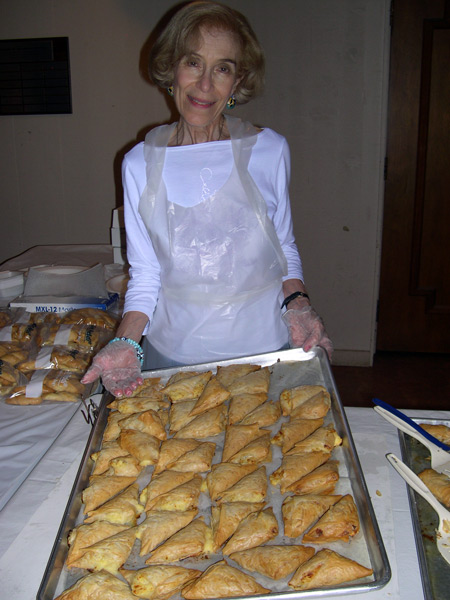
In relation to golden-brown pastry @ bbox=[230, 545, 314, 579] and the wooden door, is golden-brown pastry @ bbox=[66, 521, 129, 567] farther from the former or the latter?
the wooden door

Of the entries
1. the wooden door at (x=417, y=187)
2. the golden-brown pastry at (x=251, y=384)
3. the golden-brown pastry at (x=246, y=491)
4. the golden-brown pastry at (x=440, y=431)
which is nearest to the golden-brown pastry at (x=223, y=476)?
the golden-brown pastry at (x=246, y=491)

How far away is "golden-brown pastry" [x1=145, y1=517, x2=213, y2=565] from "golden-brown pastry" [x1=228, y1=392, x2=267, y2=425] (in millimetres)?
314

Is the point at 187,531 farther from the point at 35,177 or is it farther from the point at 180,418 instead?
the point at 35,177

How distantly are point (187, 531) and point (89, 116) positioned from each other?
2900 mm

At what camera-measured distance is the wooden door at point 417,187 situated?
2977 mm

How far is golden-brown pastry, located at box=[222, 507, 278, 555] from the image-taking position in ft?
2.93

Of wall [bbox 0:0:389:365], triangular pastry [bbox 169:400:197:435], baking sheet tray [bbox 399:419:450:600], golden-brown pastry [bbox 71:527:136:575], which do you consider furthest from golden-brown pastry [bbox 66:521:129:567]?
wall [bbox 0:0:389:365]

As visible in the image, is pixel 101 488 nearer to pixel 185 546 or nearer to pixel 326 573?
pixel 185 546

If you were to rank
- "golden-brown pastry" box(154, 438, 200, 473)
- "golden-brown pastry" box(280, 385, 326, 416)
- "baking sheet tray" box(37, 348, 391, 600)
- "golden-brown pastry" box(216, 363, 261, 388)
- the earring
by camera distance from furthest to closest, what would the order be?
1. the earring
2. "golden-brown pastry" box(216, 363, 261, 388)
3. "golden-brown pastry" box(280, 385, 326, 416)
4. "golden-brown pastry" box(154, 438, 200, 473)
5. "baking sheet tray" box(37, 348, 391, 600)

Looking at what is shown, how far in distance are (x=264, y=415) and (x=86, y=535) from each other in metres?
0.46

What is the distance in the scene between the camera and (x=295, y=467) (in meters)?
1.04

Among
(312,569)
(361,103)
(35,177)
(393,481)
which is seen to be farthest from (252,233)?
(35,177)

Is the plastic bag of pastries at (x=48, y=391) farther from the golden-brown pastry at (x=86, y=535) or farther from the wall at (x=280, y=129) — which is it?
the wall at (x=280, y=129)

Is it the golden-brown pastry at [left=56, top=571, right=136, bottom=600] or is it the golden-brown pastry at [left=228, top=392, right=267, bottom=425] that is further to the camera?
the golden-brown pastry at [left=228, top=392, right=267, bottom=425]
